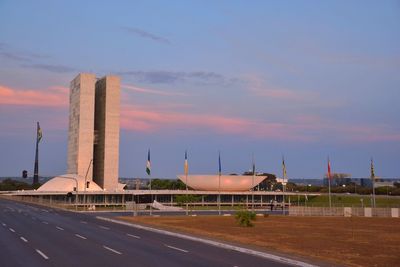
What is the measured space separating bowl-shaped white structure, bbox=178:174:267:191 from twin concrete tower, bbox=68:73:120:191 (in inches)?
923

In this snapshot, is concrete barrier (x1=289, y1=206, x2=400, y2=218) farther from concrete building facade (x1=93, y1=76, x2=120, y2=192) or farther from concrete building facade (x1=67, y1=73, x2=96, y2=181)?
concrete building facade (x1=67, y1=73, x2=96, y2=181)

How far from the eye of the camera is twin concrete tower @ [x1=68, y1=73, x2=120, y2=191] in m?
144

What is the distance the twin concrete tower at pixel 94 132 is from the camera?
474 feet

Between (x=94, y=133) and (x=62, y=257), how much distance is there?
455 feet

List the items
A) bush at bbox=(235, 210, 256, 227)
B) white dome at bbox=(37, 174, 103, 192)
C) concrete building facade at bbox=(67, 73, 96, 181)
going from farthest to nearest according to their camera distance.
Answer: concrete building facade at bbox=(67, 73, 96, 181) < white dome at bbox=(37, 174, 103, 192) < bush at bbox=(235, 210, 256, 227)

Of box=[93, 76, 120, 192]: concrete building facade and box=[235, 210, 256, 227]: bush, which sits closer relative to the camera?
box=[235, 210, 256, 227]: bush

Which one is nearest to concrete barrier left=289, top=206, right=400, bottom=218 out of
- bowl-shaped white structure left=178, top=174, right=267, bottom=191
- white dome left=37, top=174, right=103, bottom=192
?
bowl-shaped white structure left=178, top=174, right=267, bottom=191

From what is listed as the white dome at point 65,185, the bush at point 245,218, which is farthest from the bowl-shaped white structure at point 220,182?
the bush at point 245,218

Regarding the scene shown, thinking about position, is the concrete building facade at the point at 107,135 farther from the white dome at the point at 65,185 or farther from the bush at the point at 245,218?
the bush at the point at 245,218

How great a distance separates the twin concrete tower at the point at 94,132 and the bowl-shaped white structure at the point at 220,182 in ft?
76.9

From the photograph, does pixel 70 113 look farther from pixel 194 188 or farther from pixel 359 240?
pixel 359 240

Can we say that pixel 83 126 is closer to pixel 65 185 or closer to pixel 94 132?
pixel 94 132

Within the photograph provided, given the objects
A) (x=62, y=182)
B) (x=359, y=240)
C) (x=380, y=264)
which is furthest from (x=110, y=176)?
(x=380, y=264)

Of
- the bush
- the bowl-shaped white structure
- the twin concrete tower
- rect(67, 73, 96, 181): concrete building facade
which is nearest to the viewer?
the bush
